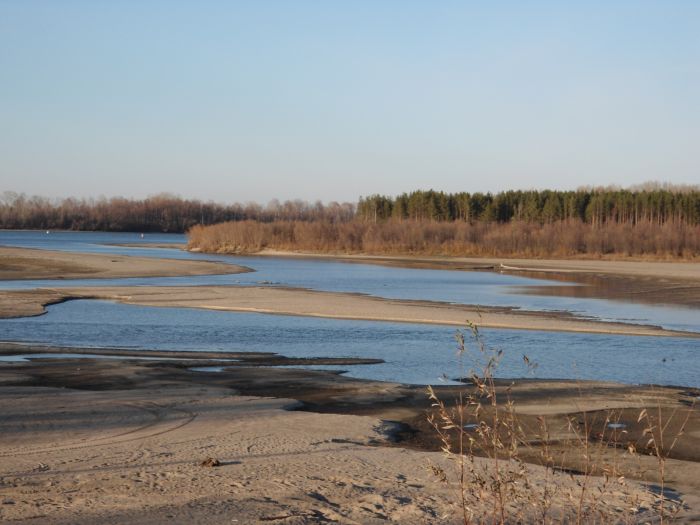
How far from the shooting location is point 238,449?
1134 cm

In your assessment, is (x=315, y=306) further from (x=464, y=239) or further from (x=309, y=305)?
(x=464, y=239)

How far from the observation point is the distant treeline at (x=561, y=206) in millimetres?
131950

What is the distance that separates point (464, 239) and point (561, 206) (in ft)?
116

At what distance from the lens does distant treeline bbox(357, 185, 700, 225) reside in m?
132

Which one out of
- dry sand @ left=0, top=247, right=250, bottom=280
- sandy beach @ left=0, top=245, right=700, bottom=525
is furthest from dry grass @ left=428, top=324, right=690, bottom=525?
dry sand @ left=0, top=247, right=250, bottom=280

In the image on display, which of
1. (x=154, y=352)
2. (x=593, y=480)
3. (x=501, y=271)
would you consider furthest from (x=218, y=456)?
(x=501, y=271)

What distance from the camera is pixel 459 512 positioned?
8.40m

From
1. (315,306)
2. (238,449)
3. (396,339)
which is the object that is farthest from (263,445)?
(315,306)

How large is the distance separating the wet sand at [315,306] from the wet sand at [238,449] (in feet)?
36.5

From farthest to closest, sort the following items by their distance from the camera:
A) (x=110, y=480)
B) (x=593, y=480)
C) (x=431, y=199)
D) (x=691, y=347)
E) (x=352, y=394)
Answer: (x=431, y=199) → (x=691, y=347) → (x=352, y=394) → (x=593, y=480) → (x=110, y=480)

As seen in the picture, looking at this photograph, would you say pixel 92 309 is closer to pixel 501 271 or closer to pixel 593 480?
pixel 593 480

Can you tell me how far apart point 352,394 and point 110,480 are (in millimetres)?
7891

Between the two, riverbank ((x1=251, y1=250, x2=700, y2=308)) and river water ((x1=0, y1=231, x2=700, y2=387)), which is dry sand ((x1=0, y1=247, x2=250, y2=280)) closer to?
river water ((x1=0, y1=231, x2=700, y2=387))

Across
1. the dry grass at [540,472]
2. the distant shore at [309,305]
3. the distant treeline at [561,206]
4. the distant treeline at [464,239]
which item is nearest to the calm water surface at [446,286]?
the distant shore at [309,305]
